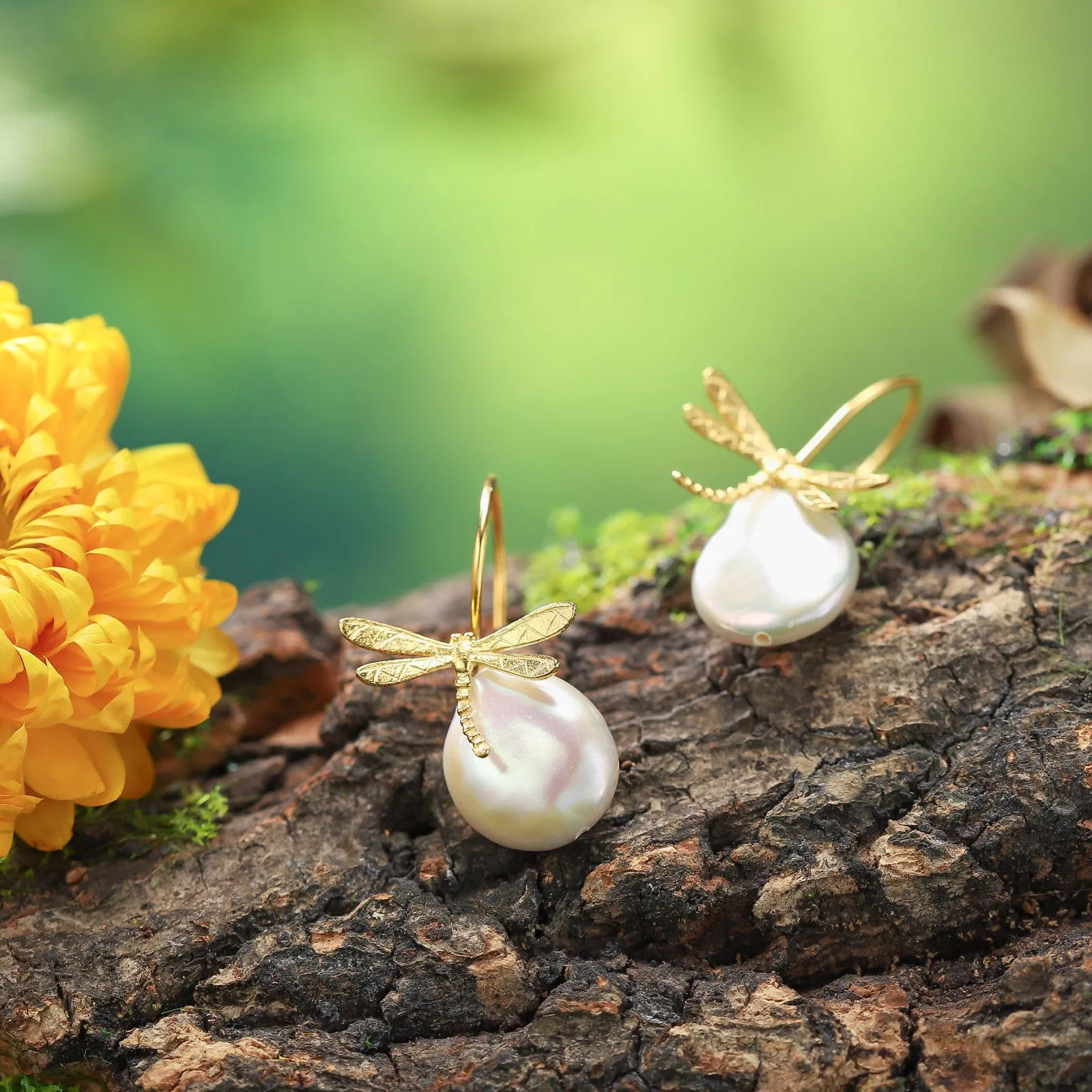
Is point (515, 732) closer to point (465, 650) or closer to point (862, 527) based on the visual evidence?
point (465, 650)

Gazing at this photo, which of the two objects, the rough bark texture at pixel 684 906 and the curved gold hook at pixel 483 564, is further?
the curved gold hook at pixel 483 564

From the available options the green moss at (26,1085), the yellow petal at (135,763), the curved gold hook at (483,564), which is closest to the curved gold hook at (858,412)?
the curved gold hook at (483,564)

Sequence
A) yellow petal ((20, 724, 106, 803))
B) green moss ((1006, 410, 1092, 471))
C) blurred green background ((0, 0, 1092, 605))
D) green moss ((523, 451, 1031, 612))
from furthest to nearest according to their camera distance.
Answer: blurred green background ((0, 0, 1092, 605)) → green moss ((1006, 410, 1092, 471)) → green moss ((523, 451, 1031, 612)) → yellow petal ((20, 724, 106, 803))

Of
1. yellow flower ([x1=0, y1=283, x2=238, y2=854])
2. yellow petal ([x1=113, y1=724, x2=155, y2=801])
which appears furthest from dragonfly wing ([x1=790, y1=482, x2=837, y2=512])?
yellow petal ([x1=113, y1=724, x2=155, y2=801])

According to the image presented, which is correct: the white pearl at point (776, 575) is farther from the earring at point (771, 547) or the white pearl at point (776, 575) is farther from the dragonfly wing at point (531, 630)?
the dragonfly wing at point (531, 630)

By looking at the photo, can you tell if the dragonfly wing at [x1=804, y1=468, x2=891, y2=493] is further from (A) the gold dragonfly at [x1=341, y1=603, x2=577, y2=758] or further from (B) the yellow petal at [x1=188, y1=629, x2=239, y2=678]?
(B) the yellow petal at [x1=188, y1=629, x2=239, y2=678]

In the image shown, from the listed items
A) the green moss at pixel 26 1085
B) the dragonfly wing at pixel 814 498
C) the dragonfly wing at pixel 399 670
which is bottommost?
the green moss at pixel 26 1085

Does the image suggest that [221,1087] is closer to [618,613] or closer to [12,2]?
[618,613]
